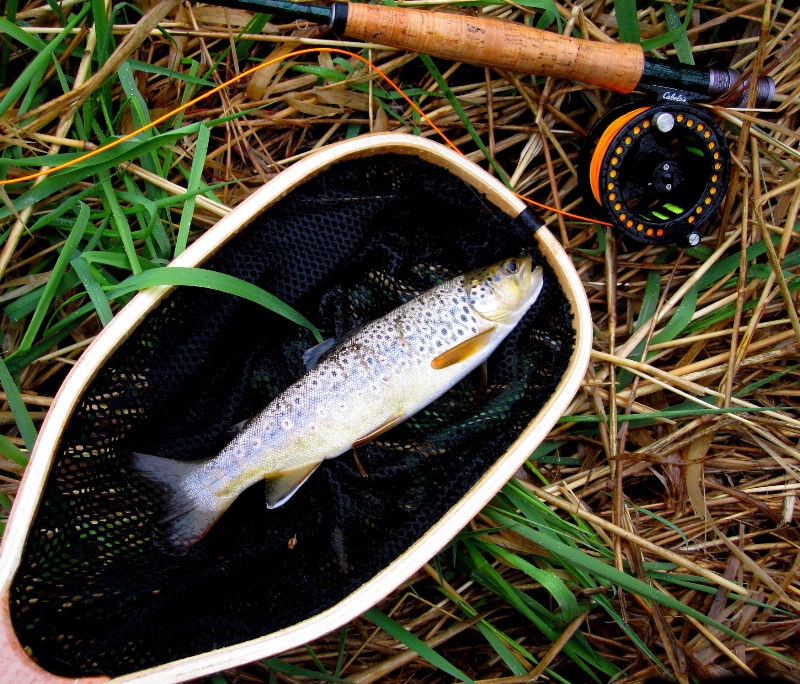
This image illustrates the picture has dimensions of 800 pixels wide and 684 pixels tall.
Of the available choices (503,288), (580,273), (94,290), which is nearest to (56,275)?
(94,290)

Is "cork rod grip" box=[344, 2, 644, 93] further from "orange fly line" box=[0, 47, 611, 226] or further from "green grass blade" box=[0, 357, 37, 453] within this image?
"green grass blade" box=[0, 357, 37, 453]

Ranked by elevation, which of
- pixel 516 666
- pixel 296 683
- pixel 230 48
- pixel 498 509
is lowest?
pixel 296 683

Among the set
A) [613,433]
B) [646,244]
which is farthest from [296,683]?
[646,244]

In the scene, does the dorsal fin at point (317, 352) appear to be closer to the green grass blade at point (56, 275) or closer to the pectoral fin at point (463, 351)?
the pectoral fin at point (463, 351)

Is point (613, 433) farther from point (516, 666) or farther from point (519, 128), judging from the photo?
point (519, 128)

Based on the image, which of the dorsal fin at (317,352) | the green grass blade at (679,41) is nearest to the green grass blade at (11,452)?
the dorsal fin at (317,352)

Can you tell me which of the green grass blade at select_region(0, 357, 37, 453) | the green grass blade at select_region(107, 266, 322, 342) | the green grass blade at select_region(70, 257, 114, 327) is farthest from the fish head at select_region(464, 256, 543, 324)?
the green grass blade at select_region(0, 357, 37, 453)
